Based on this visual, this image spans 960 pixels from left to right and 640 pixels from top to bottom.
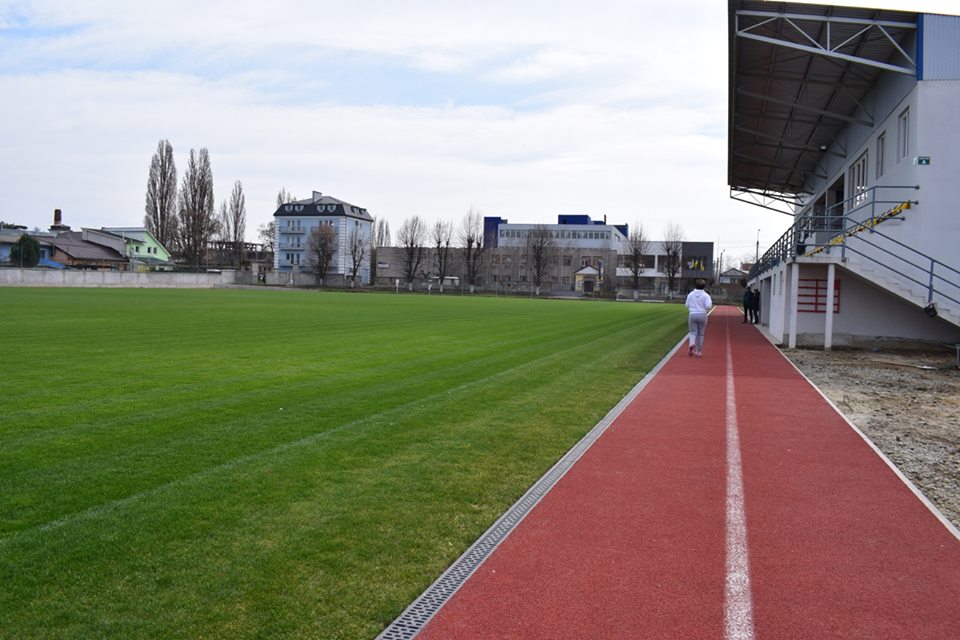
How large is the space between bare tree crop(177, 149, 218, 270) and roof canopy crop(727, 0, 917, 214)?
6820 cm

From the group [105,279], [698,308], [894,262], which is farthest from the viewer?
[105,279]

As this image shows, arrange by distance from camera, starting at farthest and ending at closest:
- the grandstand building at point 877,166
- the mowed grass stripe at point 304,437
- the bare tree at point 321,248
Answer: the bare tree at point 321,248 → the grandstand building at point 877,166 → the mowed grass stripe at point 304,437

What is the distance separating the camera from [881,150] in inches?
1019

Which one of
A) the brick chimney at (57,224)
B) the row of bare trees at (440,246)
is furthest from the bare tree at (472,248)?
the brick chimney at (57,224)

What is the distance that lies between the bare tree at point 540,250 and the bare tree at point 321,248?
30.7 metres

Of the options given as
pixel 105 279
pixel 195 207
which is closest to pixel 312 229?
pixel 195 207

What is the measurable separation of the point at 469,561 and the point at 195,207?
93624 millimetres

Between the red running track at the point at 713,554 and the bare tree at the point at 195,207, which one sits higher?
the bare tree at the point at 195,207

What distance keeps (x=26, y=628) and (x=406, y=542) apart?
2.28 m

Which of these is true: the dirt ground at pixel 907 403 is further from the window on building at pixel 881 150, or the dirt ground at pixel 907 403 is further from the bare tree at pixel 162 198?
the bare tree at pixel 162 198

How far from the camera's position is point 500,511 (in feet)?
19.2

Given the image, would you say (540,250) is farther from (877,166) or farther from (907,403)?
(907,403)

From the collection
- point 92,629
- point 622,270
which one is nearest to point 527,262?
point 622,270

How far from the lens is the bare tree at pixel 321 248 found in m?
105
